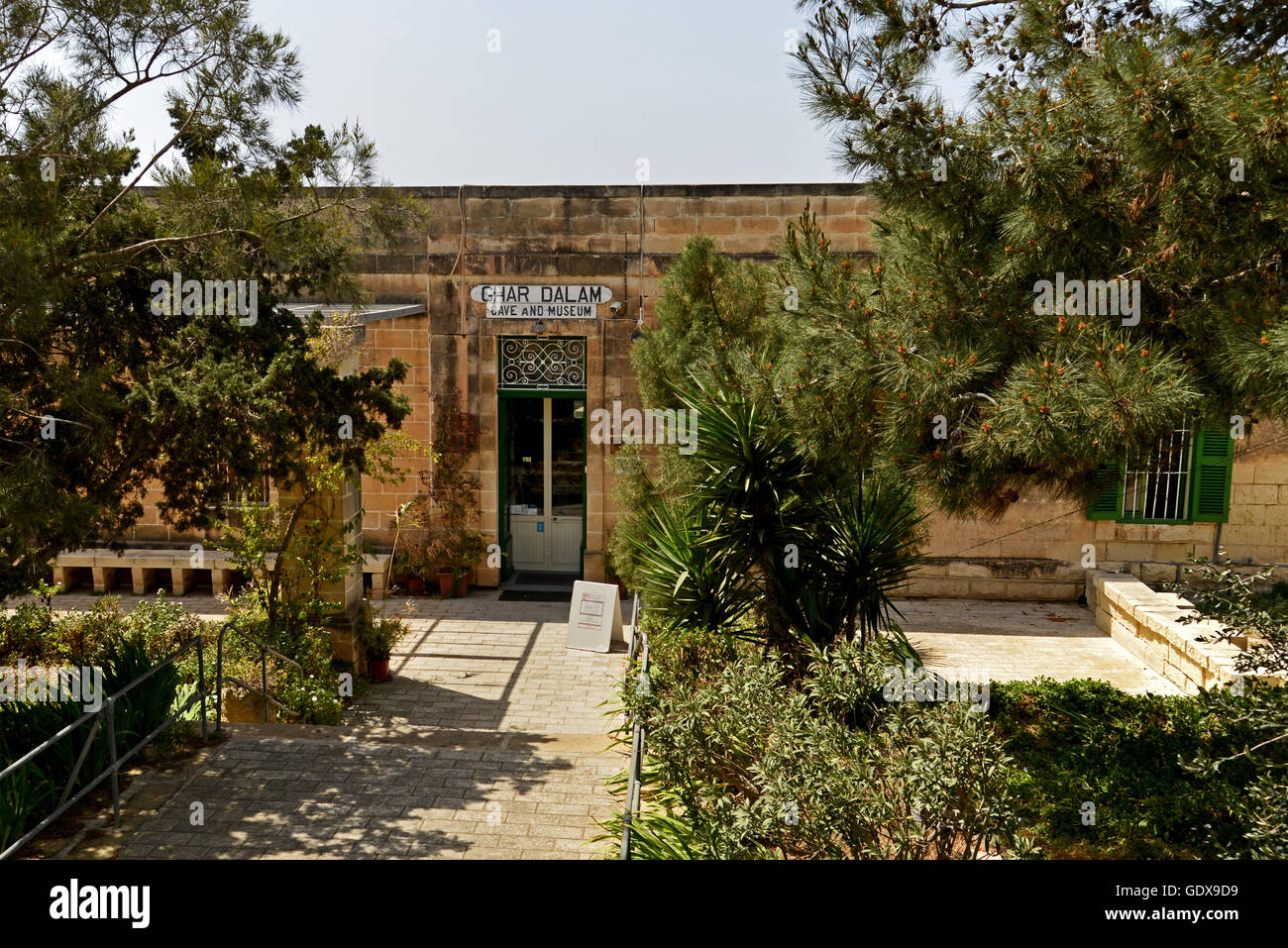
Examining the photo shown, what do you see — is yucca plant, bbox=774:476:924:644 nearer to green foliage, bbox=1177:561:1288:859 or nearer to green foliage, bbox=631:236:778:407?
green foliage, bbox=1177:561:1288:859

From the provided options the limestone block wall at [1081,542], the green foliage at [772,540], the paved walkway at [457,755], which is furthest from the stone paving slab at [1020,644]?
the green foliage at [772,540]

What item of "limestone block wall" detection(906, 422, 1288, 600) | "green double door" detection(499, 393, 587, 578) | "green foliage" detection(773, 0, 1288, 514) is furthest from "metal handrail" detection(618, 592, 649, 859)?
"limestone block wall" detection(906, 422, 1288, 600)

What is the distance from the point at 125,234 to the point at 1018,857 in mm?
7355

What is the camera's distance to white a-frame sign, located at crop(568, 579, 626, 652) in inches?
464

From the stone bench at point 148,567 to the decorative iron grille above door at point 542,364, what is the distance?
3.08 m

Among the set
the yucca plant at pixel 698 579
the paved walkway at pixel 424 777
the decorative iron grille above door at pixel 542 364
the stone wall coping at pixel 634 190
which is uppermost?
the stone wall coping at pixel 634 190

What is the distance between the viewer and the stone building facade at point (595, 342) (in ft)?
44.1

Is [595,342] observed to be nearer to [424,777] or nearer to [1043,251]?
[424,777]

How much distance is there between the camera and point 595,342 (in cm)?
1389

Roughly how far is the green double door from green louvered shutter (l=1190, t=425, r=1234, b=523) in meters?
8.30

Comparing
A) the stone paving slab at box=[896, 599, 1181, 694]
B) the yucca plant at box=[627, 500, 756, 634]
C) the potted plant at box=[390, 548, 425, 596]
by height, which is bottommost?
the stone paving slab at box=[896, 599, 1181, 694]

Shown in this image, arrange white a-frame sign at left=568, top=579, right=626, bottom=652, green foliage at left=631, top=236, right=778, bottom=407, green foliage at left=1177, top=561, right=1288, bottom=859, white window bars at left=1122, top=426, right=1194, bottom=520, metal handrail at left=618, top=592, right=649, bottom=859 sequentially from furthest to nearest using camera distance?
white window bars at left=1122, top=426, right=1194, bottom=520, white a-frame sign at left=568, top=579, right=626, bottom=652, green foliage at left=631, top=236, right=778, bottom=407, green foliage at left=1177, top=561, right=1288, bottom=859, metal handrail at left=618, top=592, right=649, bottom=859

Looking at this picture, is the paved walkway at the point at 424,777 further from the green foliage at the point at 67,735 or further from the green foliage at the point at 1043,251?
the green foliage at the point at 1043,251
